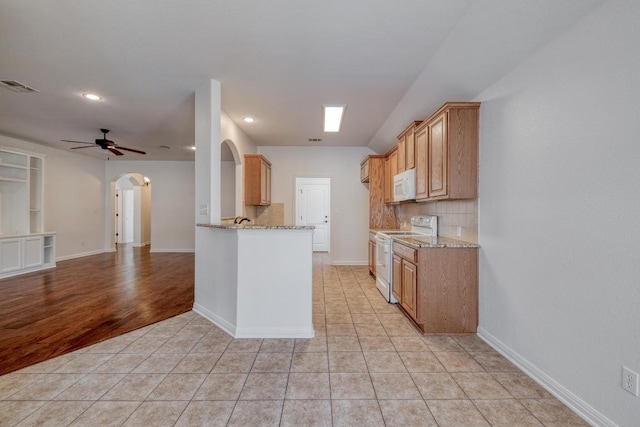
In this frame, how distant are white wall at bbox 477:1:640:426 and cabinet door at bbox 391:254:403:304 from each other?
102 centimetres

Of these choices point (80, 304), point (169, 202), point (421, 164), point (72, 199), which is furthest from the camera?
point (169, 202)

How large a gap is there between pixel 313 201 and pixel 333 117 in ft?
7.65

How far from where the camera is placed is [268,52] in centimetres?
261

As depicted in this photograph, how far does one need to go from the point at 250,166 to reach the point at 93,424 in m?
4.28

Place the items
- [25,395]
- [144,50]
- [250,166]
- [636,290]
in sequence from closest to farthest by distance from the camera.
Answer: [636,290] → [25,395] → [144,50] → [250,166]

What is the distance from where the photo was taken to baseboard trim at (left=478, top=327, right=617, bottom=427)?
160cm

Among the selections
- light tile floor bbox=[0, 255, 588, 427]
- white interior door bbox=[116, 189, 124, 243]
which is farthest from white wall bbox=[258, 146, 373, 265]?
white interior door bbox=[116, 189, 124, 243]

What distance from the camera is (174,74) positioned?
3035 millimetres

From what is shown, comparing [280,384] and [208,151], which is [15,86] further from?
[280,384]

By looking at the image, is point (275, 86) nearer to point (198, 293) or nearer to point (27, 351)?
point (198, 293)

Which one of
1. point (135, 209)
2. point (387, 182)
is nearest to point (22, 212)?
point (135, 209)

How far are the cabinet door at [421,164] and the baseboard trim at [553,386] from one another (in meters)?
1.60

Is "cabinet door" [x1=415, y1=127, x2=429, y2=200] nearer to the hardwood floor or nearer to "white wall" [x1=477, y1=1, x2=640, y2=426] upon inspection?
"white wall" [x1=477, y1=1, x2=640, y2=426]

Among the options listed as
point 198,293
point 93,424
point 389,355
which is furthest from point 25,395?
point 389,355
